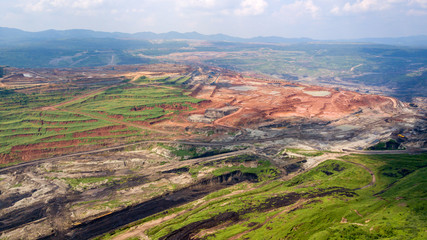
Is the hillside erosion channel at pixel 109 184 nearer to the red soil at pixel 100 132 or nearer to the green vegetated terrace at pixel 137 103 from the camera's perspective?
the red soil at pixel 100 132

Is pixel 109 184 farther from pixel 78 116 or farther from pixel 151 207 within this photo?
pixel 78 116

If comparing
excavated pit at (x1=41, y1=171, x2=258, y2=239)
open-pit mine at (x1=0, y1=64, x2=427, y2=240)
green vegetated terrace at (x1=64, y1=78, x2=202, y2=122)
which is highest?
green vegetated terrace at (x1=64, y1=78, x2=202, y2=122)

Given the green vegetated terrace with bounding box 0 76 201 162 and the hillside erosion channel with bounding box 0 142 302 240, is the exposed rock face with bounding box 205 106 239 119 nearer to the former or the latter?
the green vegetated terrace with bounding box 0 76 201 162

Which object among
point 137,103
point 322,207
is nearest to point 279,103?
point 137,103

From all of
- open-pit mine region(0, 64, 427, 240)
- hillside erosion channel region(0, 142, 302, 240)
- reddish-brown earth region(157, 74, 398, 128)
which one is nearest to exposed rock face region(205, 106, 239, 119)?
open-pit mine region(0, 64, 427, 240)

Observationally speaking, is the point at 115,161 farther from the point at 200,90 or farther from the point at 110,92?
the point at 200,90

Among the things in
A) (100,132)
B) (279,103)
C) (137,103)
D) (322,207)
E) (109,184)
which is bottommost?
(109,184)

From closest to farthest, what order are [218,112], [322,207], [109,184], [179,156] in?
[322,207] → [109,184] → [179,156] → [218,112]
